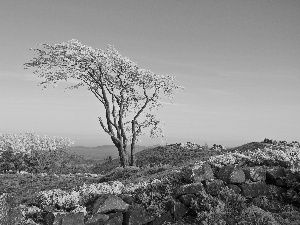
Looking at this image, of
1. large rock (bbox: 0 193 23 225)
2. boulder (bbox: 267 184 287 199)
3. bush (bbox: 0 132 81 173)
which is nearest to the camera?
large rock (bbox: 0 193 23 225)

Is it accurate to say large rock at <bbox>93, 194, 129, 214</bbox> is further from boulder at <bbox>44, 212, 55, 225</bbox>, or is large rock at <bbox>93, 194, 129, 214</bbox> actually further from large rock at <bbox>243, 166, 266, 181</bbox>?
large rock at <bbox>243, 166, 266, 181</bbox>

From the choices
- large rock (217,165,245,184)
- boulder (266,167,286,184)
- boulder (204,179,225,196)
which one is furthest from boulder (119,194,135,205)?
boulder (266,167,286,184)

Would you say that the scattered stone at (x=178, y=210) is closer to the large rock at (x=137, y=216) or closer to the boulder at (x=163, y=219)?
the boulder at (x=163, y=219)

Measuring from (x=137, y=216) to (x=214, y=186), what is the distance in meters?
3.24

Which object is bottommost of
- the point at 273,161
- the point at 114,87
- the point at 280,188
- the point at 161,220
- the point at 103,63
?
the point at 161,220

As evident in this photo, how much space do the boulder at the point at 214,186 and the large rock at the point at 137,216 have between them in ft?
8.22

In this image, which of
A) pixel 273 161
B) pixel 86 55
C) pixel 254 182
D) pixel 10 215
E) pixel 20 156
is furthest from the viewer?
pixel 20 156

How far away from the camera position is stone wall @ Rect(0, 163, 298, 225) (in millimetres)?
12047

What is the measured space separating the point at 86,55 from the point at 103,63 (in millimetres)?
1869

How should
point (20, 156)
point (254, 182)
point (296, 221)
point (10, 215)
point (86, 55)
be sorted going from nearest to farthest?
point (10, 215) → point (296, 221) → point (254, 182) → point (86, 55) → point (20, 156)

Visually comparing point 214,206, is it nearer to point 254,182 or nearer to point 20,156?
point 254,182

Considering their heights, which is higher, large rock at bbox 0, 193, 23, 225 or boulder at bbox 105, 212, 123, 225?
large rock at bbox 0, 193, 23, 225

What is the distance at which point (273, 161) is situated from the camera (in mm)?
15477

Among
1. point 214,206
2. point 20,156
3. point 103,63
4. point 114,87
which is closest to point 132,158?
point 114,87
